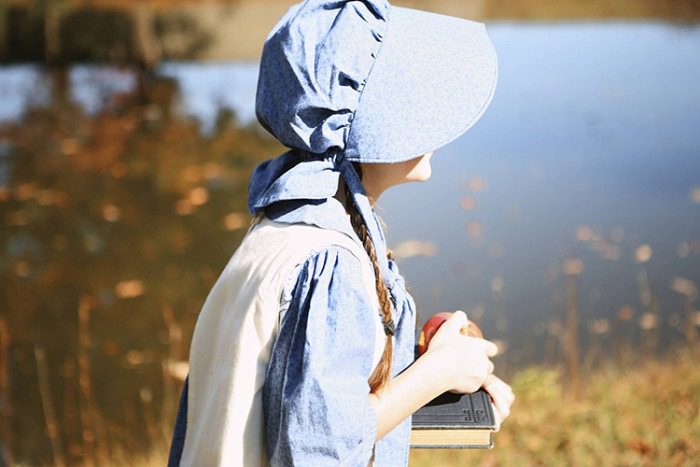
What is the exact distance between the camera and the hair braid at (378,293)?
1.50 meters

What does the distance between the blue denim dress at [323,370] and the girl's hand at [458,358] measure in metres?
0.15

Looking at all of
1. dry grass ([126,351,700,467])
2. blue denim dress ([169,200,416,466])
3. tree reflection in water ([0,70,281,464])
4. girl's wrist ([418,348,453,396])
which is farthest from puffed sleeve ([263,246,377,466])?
tree reflection in water ([0,70,281,464])

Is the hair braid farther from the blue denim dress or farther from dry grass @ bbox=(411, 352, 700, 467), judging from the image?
dry grass @ bbox=(411, 352, 700, 467)

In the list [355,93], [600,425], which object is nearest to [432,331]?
[355,93]

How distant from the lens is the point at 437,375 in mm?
1537

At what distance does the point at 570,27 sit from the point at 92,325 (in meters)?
6.03

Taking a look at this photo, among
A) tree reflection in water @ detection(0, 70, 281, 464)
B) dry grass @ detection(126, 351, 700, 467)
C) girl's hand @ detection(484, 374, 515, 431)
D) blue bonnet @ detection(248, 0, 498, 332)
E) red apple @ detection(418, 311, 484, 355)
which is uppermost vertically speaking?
blue bonnet @ detection(248, 0, 498, 332)

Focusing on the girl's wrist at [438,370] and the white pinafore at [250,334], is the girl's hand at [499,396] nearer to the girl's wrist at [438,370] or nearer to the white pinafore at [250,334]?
the girl's wrist at [438,370]

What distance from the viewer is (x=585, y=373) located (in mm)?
3615

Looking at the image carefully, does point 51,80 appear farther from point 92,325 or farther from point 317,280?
point 317,280

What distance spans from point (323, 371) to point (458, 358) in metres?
0.28

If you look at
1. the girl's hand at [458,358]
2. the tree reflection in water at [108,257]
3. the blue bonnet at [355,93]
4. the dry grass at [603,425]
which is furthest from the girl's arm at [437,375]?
the tree reflection in water at [108,257]

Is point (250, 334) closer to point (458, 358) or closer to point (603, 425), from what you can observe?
point (458, 358)

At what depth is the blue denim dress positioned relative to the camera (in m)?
1.38
